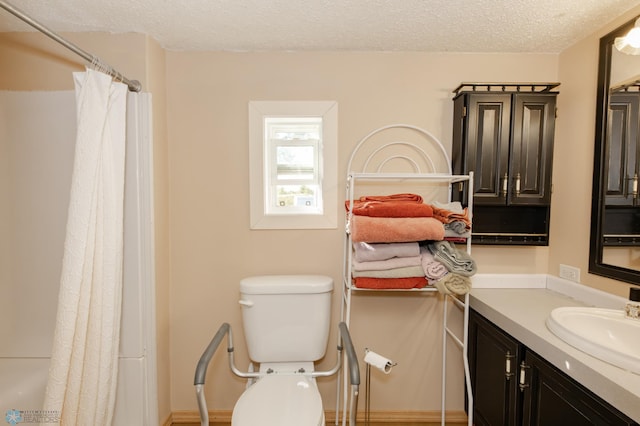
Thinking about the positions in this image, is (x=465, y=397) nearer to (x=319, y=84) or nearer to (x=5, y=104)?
(x=319, y=84)

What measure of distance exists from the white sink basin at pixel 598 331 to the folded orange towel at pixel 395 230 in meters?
0.55

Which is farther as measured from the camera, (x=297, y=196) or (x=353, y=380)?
(x=297, y=196)

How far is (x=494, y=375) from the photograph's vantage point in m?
1.43

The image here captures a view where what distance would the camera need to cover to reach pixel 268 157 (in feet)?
5.69

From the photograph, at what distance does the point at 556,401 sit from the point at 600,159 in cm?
113

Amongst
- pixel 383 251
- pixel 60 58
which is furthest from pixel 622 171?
pixel 60 58

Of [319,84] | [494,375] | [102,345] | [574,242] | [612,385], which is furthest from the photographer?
[319,84]

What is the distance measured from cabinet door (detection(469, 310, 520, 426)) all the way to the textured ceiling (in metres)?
1.48

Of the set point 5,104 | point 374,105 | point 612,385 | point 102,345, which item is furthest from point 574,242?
point 5,104

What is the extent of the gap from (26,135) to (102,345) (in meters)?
1.12

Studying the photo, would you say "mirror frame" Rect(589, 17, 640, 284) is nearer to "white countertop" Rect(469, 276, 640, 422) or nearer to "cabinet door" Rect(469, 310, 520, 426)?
"white countertop" Rect(469, 276, 640, 422)

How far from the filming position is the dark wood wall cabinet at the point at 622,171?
127 centimetres

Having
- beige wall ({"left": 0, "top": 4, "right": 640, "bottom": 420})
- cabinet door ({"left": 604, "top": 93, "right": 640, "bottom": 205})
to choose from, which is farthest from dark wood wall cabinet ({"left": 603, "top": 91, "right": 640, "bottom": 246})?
beige wall ({"left": 0, "top": 4, "right": 640, "bottom": 420})

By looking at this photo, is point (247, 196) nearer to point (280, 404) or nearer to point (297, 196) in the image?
point (297, 196)
